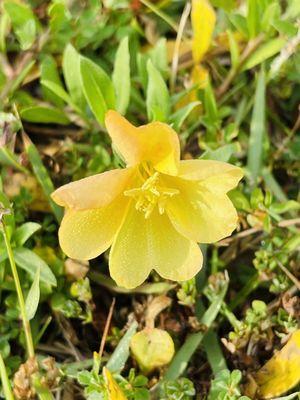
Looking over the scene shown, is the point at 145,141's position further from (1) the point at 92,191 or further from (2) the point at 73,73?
(2) the point at 73,73

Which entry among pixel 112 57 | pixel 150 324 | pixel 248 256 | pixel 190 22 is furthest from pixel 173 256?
pixel 190 22

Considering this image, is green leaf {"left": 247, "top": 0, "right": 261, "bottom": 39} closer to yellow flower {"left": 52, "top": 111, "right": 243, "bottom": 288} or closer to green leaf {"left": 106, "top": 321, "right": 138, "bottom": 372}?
yellow flower {"left": 52, "top": 111, "right": 243, "bottom": 288}

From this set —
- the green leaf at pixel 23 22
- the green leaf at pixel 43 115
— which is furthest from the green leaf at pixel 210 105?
the green leaf at pixel 23 22

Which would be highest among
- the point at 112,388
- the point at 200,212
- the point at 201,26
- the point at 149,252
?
the point at 201,26

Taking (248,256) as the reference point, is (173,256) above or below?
above

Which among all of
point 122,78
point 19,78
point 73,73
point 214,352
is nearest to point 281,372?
point 214,352

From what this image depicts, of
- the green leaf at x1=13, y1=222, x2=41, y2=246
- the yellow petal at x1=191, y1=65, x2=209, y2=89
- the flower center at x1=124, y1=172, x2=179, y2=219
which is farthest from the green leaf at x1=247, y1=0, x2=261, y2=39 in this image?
the green leaf at x1=13, y1=222, x2=41, y2=246

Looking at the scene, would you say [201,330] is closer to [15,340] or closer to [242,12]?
[15,340]
